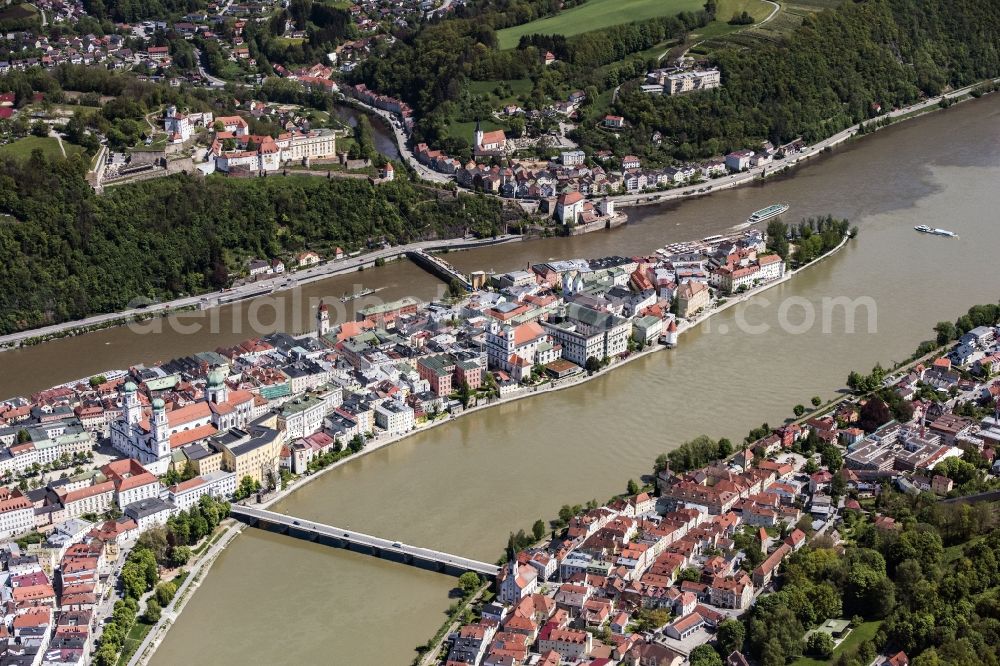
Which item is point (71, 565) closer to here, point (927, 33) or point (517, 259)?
point (517, 259)

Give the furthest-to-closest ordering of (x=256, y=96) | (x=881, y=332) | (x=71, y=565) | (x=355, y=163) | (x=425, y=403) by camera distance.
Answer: (x=256, y=96) → (x=355, y=163) → (x=881, y=332) → (x=425, y=403) → (x=71, y=565)

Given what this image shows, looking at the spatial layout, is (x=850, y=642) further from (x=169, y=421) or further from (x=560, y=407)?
(x=169, y=421)

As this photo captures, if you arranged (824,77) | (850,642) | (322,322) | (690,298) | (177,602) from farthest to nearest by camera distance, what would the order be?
(824,77)
(690,298)
(322,322)
(177,602)
(850,642)

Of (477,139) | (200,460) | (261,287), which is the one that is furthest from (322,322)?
(477,139)

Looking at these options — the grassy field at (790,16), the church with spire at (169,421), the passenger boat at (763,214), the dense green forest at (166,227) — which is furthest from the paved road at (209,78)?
the church with spire at (169,421)

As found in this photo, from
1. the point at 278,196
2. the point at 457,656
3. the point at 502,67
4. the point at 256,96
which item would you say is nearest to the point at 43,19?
the point at 256,96

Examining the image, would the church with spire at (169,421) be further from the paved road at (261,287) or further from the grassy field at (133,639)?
the paved road at (261,287)
